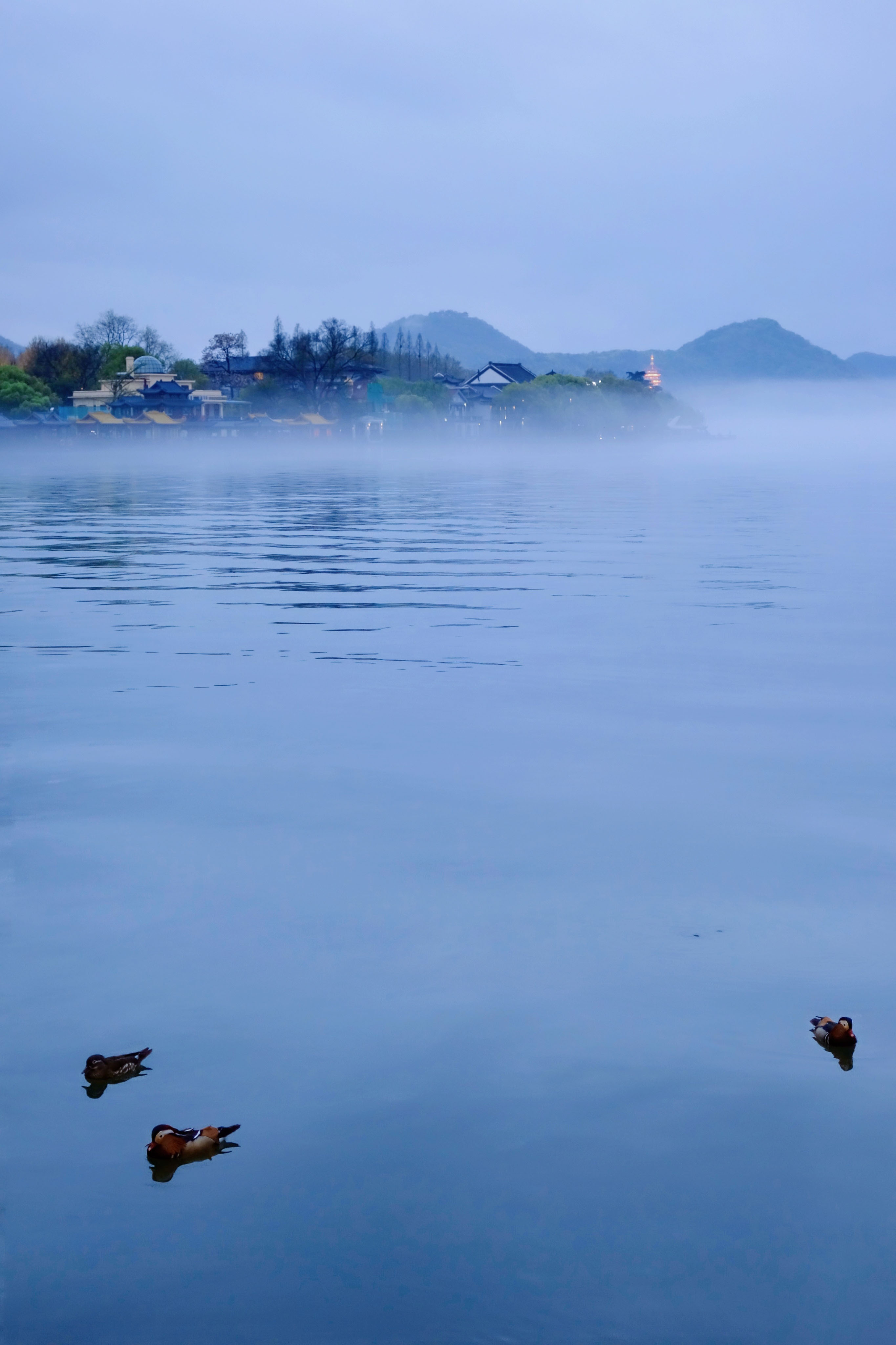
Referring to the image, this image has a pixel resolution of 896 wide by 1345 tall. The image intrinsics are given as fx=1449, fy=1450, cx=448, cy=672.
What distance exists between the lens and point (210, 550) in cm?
2705

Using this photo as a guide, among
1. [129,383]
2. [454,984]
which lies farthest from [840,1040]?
[129,383]

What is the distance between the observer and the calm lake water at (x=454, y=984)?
4125 millimetres

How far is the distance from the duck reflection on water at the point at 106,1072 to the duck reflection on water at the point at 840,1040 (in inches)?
98.9

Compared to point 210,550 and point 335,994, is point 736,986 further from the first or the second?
point 210,550

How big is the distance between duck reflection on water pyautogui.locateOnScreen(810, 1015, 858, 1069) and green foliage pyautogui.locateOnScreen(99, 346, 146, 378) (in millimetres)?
129635

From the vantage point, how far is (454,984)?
617 centimetres

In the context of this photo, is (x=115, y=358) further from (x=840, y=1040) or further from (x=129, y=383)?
(x=840, y=1040)

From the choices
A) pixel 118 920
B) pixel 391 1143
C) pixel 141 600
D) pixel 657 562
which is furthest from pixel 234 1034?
pixel 657 562

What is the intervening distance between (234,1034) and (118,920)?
5.15 ft

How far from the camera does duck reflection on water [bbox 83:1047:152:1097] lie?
5.14 meters

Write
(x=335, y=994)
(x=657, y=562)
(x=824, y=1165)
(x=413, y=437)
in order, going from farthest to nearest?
(x=413, y=437)
(x=657, y=562)
(x=335, y=994)
(x=824, y=1165)

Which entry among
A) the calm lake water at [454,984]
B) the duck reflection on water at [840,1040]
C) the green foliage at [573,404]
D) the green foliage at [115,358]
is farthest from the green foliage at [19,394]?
A: the duck reflection on water at [840,1040]

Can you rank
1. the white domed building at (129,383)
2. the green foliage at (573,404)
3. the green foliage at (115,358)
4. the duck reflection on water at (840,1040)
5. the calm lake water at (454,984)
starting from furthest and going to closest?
1. the green foliage at (573,404)
2. the green foliage at (115,358)
3. the white domed building at (129,383)
4. the duck reflection on water at (840,1040)
5. the calm lake water at (454,984)

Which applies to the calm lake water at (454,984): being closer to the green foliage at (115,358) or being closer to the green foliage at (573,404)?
the green foliage at (115,358)
